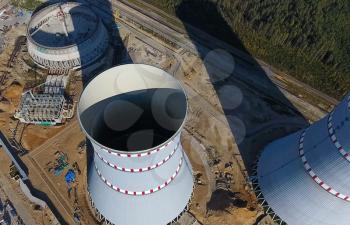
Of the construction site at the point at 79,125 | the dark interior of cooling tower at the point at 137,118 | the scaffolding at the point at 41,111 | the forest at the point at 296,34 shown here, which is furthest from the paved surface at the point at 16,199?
the forest at the point at 296,34

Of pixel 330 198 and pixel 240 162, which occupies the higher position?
pixel 330 198

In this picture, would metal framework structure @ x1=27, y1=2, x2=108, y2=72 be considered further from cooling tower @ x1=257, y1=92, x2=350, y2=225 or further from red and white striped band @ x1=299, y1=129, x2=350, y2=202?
red and white striped band @ x1=299, y1=129, x2=350, y2=202

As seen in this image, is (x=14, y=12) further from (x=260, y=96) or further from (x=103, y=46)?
(x=260, y=96)

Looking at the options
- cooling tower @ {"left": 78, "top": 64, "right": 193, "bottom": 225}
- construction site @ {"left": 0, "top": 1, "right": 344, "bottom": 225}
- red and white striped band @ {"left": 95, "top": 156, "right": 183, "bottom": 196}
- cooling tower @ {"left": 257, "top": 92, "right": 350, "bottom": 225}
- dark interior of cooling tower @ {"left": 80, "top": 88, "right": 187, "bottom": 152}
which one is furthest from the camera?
construction site @ {"left": 0, "top": 1, "right": 344, "bottom": 225}

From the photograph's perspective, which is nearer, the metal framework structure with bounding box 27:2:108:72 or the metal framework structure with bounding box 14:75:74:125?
the metal framework structure with bounding box 14:75:74:125

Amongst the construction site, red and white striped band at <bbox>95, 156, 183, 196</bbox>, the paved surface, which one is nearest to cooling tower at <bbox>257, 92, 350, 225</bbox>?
the construction site

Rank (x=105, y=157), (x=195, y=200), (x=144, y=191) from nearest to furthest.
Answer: (x=105, y=157), (x=144, y=191), (x=195, y=200)

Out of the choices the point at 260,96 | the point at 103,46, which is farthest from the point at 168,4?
the point at 260,96
